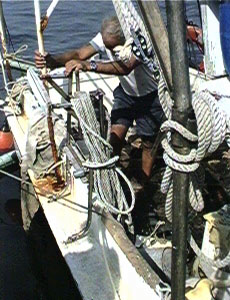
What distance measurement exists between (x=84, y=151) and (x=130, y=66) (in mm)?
1131

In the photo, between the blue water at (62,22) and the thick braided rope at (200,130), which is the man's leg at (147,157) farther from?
the blue water at (62,22)

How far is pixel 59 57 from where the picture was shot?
5.15m

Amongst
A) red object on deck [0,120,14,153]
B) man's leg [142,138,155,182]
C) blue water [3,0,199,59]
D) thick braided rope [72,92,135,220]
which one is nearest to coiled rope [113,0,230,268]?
thick braided rope [72,92,135,220]

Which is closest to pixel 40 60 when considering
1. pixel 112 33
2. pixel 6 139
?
pixel 112 33

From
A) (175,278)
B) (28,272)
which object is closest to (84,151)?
(28,272)

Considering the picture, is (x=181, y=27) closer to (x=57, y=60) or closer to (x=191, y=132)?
(x=191, y=132)

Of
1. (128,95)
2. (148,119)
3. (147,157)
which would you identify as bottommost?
(147,157)

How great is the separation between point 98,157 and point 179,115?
6.24 ft

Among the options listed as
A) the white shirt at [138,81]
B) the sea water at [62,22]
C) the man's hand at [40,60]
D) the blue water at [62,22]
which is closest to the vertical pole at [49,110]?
the man's hand at [40,60]

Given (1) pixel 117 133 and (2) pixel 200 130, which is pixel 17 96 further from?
(2) pixel 200 130

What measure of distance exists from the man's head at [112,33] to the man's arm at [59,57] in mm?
581

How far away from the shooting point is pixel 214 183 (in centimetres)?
568

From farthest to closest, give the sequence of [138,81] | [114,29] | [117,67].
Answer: [138,81]
[114,29]
[117,67]

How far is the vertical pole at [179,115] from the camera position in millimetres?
1888
